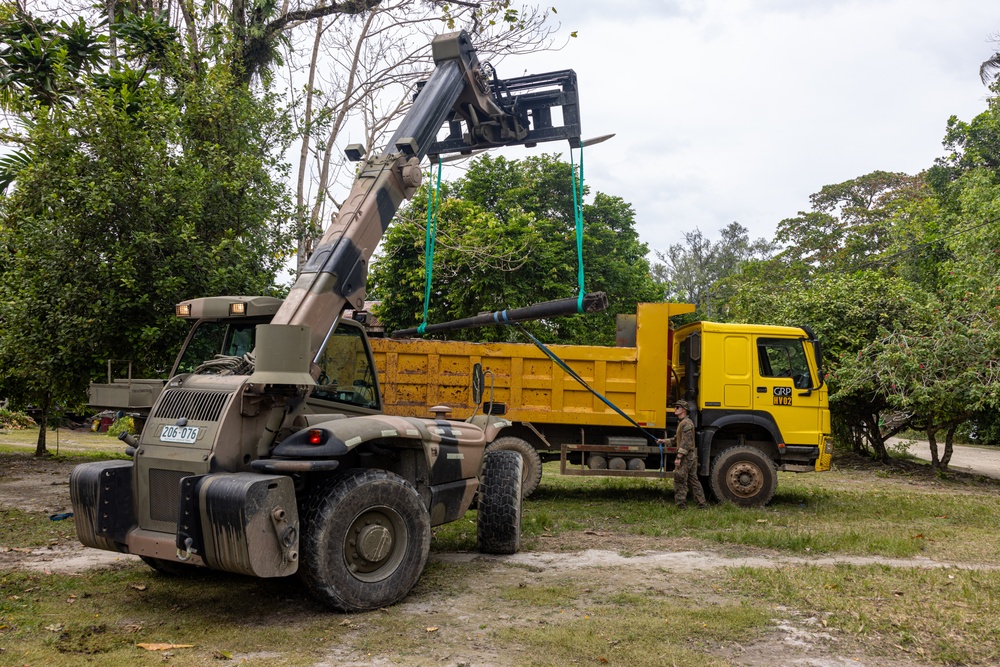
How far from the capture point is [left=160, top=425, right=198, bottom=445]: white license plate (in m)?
5.74

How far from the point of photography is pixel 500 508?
8.11 metres

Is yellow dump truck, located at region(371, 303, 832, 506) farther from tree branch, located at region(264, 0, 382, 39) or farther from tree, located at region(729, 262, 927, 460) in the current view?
tree branch, located at region(264, 0, 382, 39)

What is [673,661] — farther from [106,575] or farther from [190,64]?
[190,64]

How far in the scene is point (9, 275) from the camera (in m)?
11.6

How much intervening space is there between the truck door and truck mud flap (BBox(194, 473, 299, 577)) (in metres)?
8.58

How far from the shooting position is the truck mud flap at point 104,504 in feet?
19.1

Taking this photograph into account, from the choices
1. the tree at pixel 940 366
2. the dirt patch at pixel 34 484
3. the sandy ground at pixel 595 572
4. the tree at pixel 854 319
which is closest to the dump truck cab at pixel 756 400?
the sandy ground at pixel 595 572

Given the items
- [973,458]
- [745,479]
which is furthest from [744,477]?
[973,458]

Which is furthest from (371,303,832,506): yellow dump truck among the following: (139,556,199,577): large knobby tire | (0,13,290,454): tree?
(139,556,199,577): large knobby tire

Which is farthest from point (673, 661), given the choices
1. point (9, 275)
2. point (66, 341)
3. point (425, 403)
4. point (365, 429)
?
point (9, 275)

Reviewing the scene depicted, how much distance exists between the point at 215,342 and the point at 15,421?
27743 mm

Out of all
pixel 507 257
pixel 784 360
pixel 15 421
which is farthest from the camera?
pixel 15 421

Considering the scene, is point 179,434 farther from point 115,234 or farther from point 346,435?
point 115,234

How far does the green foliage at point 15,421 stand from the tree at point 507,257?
1537cm
